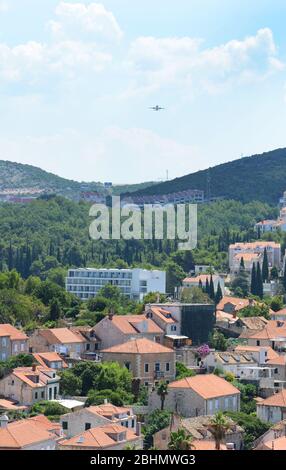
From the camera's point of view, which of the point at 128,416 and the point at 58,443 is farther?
the point at 128,416

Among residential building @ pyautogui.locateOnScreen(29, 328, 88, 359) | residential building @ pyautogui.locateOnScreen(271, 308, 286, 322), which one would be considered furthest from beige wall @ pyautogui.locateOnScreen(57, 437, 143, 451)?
residential building @ pyautogui.locateOnScreen(271, 308, 286, 322)

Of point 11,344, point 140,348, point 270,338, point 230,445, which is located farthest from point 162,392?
point 270,338

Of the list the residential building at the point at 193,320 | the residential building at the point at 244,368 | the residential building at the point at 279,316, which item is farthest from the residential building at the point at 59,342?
the residential building at the point at 279,316

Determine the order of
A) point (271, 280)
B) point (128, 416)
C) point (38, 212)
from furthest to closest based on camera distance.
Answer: point (38, 212) → point (271, 280) → point (128, 416)

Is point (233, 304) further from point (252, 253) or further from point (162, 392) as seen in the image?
point (162, 392)

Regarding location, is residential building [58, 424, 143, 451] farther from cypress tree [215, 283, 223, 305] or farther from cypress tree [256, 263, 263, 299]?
cypress tree [256, 263, 263, 299]
